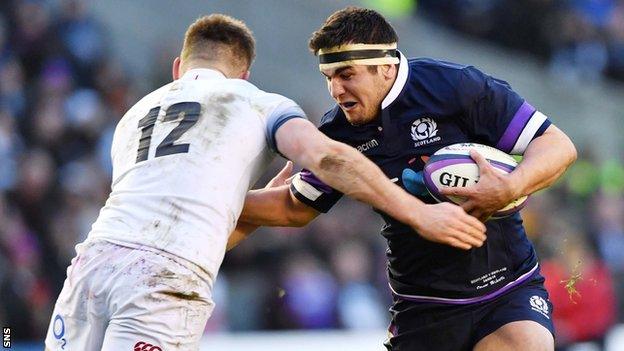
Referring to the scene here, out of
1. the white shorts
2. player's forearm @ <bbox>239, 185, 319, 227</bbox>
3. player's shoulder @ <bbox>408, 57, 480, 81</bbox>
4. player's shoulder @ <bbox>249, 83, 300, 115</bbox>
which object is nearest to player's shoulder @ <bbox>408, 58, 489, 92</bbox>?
player's shoulder @ <bbox>408, 57, 480, 81</bbox>

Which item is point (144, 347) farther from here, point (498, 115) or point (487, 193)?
point (498, 115)

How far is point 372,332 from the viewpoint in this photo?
12.6 m

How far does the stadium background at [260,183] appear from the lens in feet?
39.3

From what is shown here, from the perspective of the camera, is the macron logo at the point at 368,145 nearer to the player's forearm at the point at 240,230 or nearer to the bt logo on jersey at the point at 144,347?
the player's forearm at the point at 240,230

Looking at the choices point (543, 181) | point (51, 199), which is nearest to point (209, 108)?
point (543, 181)

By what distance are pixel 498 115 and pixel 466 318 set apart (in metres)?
1.09

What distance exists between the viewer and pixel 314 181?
6746 millimetres

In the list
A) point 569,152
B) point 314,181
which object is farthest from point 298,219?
point 569,152

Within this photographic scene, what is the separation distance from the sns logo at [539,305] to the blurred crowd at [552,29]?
11.6m

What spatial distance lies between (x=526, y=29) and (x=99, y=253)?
1325 centimetres

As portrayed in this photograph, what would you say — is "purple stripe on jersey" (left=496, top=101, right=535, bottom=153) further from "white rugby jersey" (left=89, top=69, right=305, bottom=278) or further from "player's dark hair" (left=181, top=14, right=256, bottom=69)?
"player's dark hair" (left=181, top=14, right=256, bottom=69)

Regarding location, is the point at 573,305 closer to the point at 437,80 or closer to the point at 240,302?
the point at 240,302

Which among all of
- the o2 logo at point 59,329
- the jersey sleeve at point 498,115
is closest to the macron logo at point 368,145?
the jersey sleeve at point 498,115

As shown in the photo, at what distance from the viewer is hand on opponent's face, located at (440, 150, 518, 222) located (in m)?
5.84
